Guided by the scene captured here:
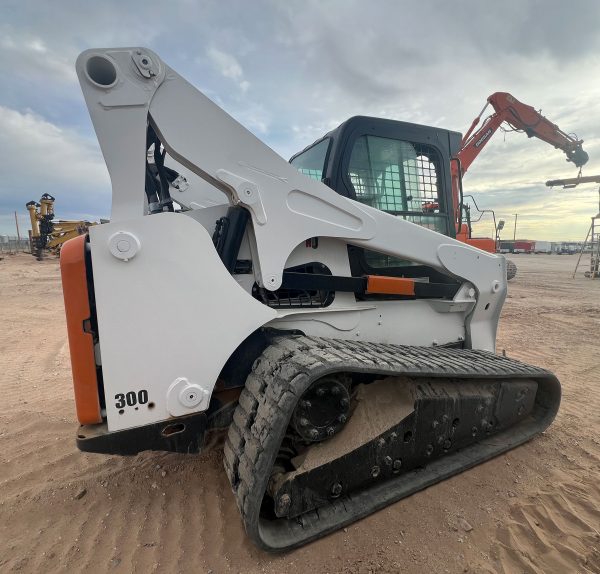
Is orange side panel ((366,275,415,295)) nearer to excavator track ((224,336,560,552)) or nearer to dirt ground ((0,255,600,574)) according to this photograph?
excavator track ((224,336,560,552))

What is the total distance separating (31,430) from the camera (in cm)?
317

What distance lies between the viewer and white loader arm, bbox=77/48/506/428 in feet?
6.16

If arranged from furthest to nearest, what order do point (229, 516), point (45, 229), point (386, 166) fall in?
point (45, 229) → point (386, 166) → point (229, 516)

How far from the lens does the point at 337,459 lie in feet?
6.75

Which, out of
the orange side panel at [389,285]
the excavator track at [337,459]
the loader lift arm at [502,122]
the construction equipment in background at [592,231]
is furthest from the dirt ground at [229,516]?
the construction equipment in background at [592,231]

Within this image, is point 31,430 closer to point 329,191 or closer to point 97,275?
point 97,275

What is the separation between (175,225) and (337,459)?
1575 mm

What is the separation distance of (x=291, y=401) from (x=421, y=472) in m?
1.27

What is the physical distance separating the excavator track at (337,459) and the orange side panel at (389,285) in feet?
1.41

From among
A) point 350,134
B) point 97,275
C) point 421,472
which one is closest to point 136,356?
point 97,275

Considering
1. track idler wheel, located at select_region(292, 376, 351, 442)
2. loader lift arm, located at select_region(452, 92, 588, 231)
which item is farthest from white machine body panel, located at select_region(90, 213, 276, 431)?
loader lift arm, located at select_region(452, 92, 588, 231)

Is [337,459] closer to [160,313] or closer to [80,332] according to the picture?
[160,313]

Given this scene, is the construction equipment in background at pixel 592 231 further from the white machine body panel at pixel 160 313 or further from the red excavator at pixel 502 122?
the white machine body panel at pixel 160 313

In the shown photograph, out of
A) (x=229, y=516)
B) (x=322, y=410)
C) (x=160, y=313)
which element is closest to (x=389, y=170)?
(x=322, y=410)
